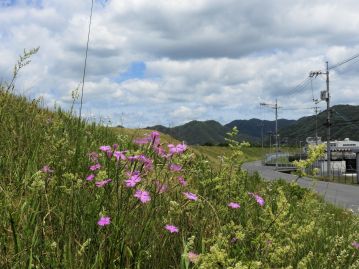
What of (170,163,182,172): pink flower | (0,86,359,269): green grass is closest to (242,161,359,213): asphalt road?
(0,86,359,269): green grass

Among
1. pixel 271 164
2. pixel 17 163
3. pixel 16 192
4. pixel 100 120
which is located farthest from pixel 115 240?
pixel 271 164

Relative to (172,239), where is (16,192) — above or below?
above

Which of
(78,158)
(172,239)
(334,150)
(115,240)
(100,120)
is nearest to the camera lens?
(115,240)

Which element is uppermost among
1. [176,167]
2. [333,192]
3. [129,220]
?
[176,167]

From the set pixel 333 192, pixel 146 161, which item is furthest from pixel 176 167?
pixel 333 192

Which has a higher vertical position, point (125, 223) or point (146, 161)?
point (146, 161)

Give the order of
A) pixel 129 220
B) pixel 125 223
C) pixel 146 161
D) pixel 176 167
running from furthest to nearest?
pixel 176 167, pixel 146 161, pixel 129 220, pixel 125 223

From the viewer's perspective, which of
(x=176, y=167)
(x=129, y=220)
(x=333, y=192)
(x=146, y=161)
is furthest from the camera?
(x=333, y=192)

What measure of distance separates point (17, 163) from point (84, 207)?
125 cm

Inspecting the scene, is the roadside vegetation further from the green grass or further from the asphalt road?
the asphalt road

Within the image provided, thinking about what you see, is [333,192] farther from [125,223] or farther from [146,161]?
[125,223]

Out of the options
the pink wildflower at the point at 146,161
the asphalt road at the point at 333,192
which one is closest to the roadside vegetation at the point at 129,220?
the pink wildflower at the point at 146,161

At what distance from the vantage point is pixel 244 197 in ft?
12.4

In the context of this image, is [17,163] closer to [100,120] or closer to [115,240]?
[115,240]
